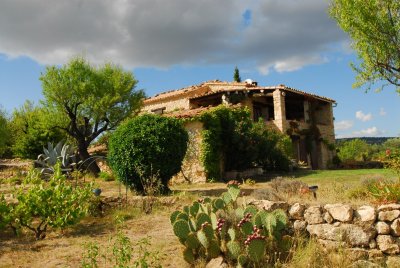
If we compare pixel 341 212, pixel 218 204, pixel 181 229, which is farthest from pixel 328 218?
pixel 181 229

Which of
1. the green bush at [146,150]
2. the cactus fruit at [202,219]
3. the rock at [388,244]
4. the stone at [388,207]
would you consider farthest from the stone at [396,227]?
the green bush at [146,150]

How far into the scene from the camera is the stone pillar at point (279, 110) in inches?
987

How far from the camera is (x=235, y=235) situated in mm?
6180

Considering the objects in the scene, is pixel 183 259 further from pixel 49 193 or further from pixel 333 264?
pixel 49 193

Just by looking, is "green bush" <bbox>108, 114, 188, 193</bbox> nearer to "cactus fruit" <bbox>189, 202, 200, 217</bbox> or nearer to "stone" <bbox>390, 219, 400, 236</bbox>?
"cactus fruit" <bbox>189, 202, 200, 217</bbox>

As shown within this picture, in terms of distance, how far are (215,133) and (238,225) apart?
11.4 m

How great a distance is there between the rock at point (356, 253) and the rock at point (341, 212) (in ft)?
1.52

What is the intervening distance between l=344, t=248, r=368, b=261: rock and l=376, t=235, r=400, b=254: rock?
257 mm

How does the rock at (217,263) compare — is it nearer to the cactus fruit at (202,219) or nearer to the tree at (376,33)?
the cactus fruit at (202,219)

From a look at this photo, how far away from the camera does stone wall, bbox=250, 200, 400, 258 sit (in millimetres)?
6168

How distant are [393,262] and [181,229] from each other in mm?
3253

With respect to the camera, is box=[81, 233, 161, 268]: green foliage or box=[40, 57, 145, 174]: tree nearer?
box=[81, 233, 161, 268]: green foliage

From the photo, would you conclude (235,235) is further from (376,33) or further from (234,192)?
(376,33)

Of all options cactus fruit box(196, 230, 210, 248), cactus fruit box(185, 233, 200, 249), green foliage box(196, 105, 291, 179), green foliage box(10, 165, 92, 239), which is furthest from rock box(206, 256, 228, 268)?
green foliage box(196, 105, 291, 179)
